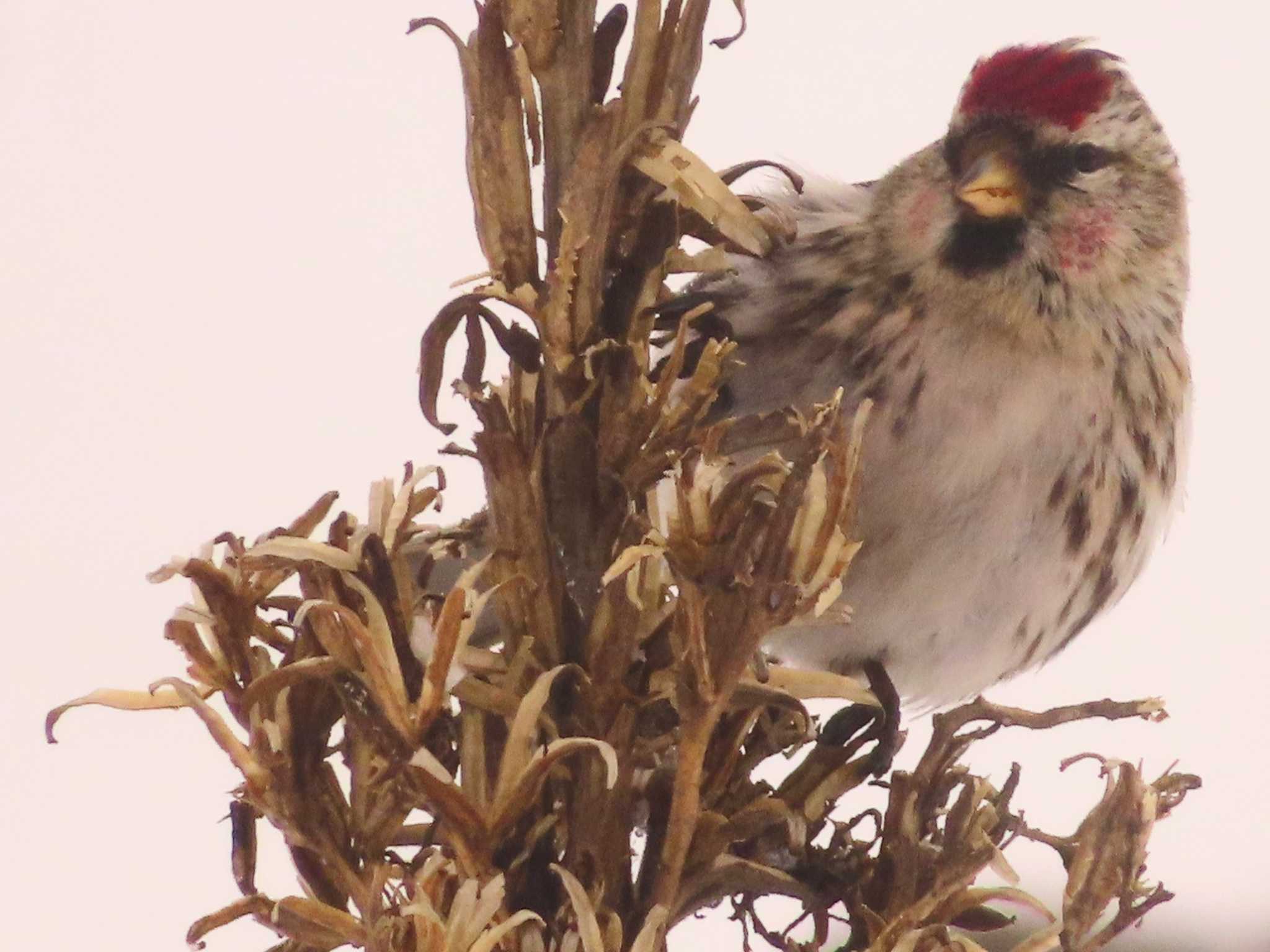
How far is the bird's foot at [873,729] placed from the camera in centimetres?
49

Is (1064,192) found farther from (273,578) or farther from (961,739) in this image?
(273,578)

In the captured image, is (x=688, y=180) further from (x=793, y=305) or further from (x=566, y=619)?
(x=793, y=305)

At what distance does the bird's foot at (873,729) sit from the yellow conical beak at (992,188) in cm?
21

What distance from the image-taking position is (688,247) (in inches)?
21.1

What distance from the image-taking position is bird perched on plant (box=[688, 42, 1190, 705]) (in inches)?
24.9

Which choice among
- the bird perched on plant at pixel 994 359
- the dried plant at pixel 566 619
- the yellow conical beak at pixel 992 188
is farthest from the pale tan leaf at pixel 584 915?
the yellow conical beak at pixel 992 188

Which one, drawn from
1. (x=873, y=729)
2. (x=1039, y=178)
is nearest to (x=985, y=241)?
(x=1039, y=178)

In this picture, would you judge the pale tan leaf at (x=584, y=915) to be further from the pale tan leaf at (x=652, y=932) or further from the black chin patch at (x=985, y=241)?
the black chin patch at (x=985, y=241)

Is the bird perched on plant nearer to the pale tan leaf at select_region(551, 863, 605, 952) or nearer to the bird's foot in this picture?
the bird's foot

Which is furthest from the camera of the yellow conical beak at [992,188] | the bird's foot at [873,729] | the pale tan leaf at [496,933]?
the yellow conical beak at [992,188]

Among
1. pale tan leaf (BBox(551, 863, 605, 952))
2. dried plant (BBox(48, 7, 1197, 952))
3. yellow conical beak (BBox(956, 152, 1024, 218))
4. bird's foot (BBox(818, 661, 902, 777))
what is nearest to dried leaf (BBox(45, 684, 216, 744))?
dried plant (BBox(48, 7, 1197, 952))

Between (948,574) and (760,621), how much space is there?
0.30m

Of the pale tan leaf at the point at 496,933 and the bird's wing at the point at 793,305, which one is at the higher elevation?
the bird's wing at the point at 793,305

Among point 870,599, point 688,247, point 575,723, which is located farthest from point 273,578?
point 870,599
